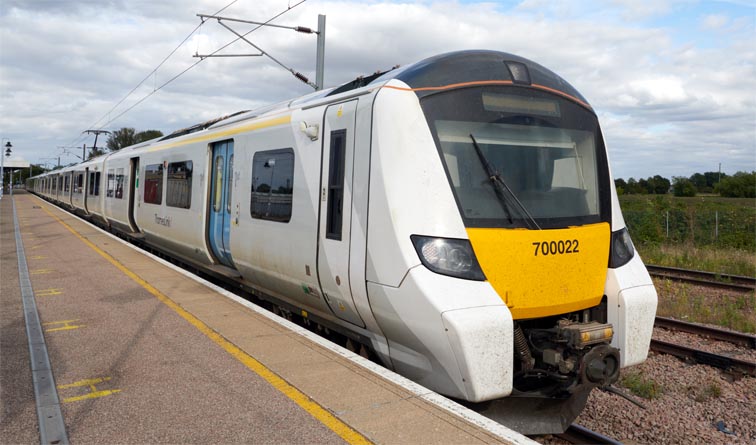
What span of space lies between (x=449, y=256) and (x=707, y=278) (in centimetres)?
1142

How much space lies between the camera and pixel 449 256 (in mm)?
4242

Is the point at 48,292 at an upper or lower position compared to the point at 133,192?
Answer: lower

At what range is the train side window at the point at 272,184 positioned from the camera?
6164mm

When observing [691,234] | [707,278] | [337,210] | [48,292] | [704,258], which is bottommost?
[48,292]

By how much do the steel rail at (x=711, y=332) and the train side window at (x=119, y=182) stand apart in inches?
513

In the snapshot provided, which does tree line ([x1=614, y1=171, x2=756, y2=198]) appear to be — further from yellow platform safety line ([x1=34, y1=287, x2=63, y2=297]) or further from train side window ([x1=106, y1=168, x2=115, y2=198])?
yellow platform safety line ([x1=34, y1=287, x2=63, y2=297])

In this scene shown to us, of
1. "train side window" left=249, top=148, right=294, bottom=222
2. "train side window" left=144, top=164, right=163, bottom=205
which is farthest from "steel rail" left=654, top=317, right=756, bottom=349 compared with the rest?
"train side window" left=144, top=164, right=163, bottom=205

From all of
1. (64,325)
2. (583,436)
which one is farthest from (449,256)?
(64,325)

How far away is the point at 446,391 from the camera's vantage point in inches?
169

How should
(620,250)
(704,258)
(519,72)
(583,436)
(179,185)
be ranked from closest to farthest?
(583,436) < (519,72) < (620,250) < (179,185) < (704,258)

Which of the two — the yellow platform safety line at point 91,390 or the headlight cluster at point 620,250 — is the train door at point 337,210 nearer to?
the yellow platform safety line at point 91,390

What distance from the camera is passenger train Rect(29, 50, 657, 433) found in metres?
4.21

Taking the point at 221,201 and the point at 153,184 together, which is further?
the point at 153,184

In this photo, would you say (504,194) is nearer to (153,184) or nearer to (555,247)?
(555,247)
